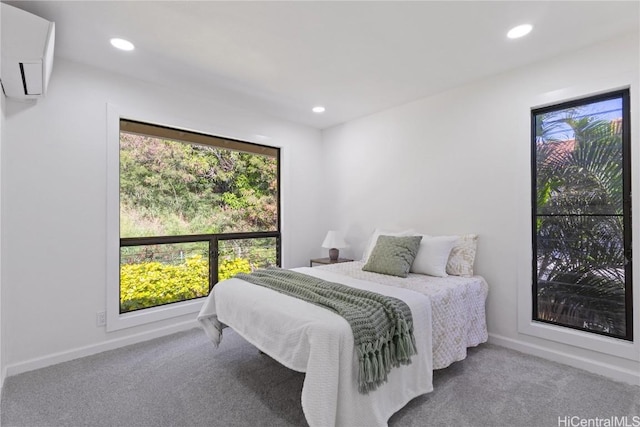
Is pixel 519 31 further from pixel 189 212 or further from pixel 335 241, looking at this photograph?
pixel 189 212

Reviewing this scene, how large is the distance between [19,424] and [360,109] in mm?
3984

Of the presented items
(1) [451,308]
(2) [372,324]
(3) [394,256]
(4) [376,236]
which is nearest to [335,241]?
(4) [376,236]

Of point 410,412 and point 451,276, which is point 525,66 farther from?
point 410,412

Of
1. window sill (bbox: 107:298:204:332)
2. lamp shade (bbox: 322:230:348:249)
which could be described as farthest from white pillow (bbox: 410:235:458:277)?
window sill (bbox: 107:298:204:332)

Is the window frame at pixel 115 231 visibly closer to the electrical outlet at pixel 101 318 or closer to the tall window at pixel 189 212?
the electrical outlet at pixel 101 318

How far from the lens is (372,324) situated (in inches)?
67.1

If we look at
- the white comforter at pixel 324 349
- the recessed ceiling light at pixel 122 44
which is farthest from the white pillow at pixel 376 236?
the recessed ceiling light at pixel 122 44

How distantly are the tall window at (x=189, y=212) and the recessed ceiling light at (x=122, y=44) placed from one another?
0.81 m

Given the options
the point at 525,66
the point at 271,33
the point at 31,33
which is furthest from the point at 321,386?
the point at 525,66

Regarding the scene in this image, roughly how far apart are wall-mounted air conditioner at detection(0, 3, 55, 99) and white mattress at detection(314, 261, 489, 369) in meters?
2.70

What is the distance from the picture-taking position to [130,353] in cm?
272

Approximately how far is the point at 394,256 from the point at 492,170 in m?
1.25

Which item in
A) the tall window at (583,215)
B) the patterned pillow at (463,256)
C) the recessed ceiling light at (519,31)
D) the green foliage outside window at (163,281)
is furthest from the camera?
the green foliage outside window at (163,281)

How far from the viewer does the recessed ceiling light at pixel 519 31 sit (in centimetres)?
219
